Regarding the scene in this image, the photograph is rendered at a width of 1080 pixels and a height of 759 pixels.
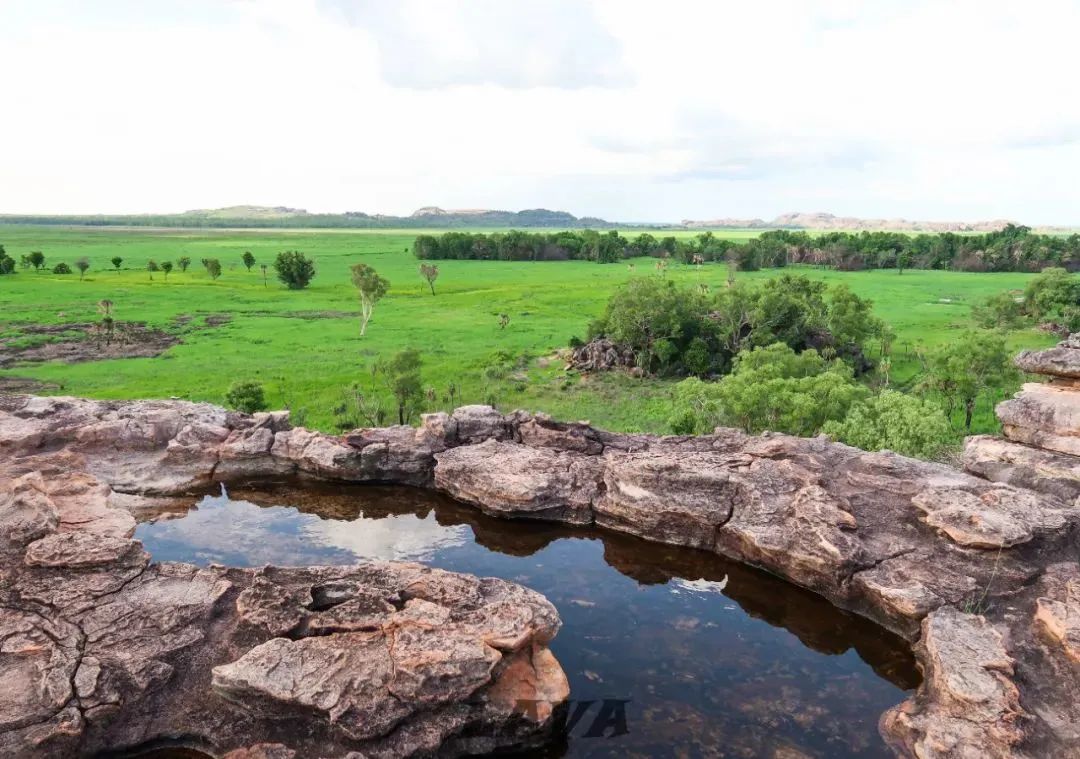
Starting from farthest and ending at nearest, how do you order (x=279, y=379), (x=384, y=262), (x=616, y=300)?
(x=384, y=262), (x=616, y=300), (x=279, y=379)

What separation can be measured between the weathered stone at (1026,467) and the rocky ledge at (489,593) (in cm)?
52

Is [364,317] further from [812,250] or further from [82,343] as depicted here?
[812,250]

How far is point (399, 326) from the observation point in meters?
81.2

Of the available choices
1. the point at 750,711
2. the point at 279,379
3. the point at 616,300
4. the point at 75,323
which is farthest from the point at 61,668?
the point at 75,323

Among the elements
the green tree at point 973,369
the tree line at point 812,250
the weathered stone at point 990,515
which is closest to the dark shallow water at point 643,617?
the weathered stone at point 990,515

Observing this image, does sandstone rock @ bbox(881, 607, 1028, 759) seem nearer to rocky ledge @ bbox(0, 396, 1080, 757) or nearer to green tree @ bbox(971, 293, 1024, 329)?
rocky ledge @ bbox(0, 396, 1080, 757)

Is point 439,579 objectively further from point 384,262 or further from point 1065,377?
point 384,262

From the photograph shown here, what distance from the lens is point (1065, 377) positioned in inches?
1085

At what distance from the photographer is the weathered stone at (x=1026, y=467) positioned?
966 inches

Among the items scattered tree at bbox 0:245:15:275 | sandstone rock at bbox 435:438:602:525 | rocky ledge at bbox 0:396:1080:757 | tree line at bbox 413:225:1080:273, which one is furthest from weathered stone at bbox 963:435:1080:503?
scattered tree at bbox 0:245:15:275

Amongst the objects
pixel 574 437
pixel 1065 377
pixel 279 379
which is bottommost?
pixel 279 379

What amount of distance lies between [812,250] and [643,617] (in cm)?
16150

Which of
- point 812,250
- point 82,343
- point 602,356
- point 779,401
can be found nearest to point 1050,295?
point 602,356

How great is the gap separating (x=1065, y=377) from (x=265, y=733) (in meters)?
31.5
